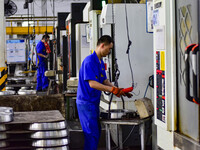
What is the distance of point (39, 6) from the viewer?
16984mm

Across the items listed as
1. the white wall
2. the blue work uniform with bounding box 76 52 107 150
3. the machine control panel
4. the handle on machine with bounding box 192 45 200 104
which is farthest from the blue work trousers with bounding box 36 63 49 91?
the handle on machine with bounding box 192 45 200 104

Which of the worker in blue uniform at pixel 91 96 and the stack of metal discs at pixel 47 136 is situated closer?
the stack of metal discs at pixel 47 136

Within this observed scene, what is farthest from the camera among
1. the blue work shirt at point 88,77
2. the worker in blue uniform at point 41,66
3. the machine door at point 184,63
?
the worker in blue uniform at point 41,66

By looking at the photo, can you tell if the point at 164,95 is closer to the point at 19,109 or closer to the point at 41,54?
the point at 19,109

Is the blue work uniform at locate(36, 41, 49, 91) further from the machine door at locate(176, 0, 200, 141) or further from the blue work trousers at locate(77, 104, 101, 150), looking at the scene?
the machine door at locate(176, 0, 200, 141)

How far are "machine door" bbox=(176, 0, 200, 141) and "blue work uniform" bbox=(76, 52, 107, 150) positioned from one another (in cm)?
147

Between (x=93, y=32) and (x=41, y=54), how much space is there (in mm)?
4487

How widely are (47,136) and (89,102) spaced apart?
5.37 feet

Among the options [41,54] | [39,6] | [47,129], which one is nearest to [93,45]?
[47,129]

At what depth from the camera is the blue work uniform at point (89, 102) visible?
13.8 ft

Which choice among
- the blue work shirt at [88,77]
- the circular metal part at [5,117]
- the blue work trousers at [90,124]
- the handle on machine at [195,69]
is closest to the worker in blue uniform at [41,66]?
the blue work shirt at [88,77]

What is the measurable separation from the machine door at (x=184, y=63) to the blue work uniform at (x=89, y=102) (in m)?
1.47

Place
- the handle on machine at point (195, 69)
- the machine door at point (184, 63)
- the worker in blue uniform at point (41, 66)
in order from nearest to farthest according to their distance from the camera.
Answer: the handle on machine at point (195, 69)
the machine door at point (184, 63)
the worker in blue uniform at point (41, 66)

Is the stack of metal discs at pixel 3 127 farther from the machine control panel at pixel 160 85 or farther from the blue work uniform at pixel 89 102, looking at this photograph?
the blue work uniform at pixel 89 102
